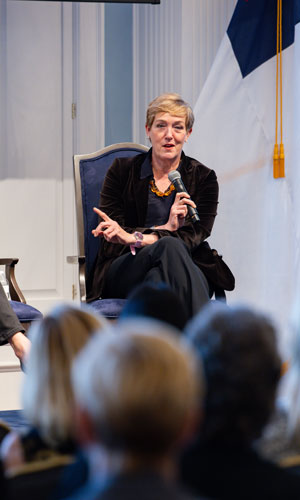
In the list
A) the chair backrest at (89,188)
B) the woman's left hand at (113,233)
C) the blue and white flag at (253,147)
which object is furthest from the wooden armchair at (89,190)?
the blue and white flag at (253,147)

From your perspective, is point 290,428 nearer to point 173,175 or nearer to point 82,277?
point 173,175

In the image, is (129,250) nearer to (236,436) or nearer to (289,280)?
(289,280)

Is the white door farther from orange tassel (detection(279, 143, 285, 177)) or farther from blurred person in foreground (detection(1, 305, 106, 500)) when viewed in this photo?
blurred person in foreground (detection(1, 305, 106, 500))

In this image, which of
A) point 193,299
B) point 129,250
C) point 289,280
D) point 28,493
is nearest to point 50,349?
point 28,493

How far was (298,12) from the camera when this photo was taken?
3520 millimetres

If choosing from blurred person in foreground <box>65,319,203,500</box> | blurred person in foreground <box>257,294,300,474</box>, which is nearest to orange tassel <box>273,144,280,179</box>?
blurred person in foreground <box>257,294,300,474</box>

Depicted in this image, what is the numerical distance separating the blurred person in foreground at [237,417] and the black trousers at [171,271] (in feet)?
5.13

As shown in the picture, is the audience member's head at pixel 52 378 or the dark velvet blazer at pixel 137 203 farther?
the dark velvet blazer at pixel 137 203

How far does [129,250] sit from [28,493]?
2010mm

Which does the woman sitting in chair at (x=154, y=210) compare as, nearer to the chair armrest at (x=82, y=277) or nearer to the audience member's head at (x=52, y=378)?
the chair armrest at (x=82, y=277)

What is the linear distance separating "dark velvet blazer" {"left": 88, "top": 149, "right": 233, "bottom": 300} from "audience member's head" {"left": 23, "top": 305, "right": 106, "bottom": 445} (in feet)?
6.08

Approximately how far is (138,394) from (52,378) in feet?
0.95

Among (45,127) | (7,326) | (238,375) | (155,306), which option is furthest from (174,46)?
(238,375)

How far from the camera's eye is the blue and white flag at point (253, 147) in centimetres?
358
